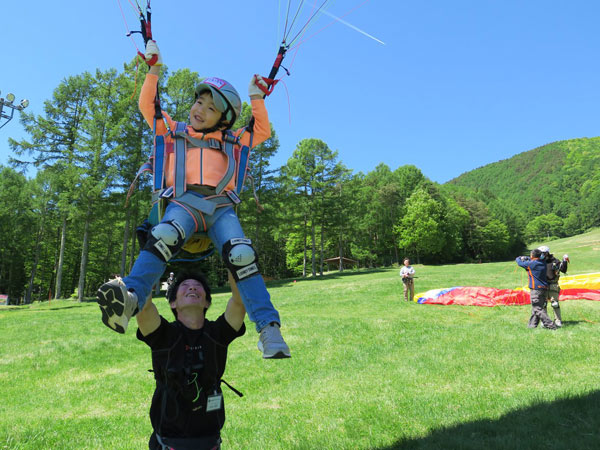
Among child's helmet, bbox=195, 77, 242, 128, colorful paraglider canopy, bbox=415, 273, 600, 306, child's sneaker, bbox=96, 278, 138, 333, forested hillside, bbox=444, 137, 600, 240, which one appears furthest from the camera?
forested hillside, bbox=444, 137, 600, 240

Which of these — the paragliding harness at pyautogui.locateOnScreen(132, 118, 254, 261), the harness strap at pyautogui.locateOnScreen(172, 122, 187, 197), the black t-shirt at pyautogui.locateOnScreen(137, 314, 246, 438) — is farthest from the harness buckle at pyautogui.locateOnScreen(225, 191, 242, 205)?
the black t-shirt at pyautogui.locateOnScreen(137, 314, 246, 438)

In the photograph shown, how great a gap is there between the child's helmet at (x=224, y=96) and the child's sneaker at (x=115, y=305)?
163 cm

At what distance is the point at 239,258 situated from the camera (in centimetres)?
255

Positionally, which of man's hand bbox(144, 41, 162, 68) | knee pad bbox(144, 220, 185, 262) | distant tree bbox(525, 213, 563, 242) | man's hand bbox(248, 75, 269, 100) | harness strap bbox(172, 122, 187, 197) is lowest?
knee pad bbox(144, 220, 185, 262)

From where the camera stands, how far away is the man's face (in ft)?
9.39

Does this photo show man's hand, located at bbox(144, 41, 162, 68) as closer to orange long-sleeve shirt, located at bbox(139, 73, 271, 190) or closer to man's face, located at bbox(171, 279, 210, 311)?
orange long-sleeve shirt, located at bbox(139, 73, 271, 190)

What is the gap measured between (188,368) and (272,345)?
0.74 metres

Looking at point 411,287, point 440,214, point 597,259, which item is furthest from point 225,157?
point 440,214

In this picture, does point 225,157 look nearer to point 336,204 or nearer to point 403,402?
point 403,402

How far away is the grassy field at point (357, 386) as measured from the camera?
4.98 m

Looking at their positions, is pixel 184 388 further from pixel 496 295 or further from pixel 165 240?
pixel 496 295

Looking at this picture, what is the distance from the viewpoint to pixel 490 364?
26.3 ft

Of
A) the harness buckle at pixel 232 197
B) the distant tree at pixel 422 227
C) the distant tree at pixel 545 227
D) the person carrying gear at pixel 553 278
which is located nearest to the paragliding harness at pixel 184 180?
the harness buckle at pixel 232 197

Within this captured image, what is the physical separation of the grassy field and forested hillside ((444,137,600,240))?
71877 mm
